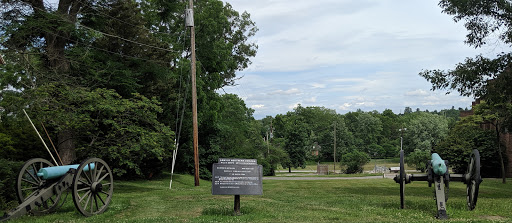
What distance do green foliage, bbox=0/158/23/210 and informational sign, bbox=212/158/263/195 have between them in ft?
16.7

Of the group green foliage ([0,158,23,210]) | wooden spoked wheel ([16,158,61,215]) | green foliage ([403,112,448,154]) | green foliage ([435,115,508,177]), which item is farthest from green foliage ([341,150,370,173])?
green foliage ([0,158,23,210])

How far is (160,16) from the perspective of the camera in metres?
32.6

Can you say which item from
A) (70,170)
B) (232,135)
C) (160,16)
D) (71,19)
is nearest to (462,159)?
(232,135)

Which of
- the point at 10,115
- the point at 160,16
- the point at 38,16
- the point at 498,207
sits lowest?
the point at 498,207

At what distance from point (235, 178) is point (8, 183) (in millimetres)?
6120

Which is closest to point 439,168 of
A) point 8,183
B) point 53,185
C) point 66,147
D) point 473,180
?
point 473,180

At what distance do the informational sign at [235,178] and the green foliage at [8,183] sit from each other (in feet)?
16.7

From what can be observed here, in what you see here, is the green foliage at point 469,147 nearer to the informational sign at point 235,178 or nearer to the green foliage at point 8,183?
the informational sign at point 235,178

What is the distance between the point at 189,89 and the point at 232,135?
11130 millimetres

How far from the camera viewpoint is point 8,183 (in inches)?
464

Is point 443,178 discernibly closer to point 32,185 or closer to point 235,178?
point 235,178

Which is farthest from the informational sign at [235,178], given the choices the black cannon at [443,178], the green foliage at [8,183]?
the green foliage at [8,183]

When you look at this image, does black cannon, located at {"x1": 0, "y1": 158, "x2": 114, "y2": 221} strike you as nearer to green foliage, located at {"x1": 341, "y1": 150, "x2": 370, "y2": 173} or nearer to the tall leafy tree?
the tall leafy tree

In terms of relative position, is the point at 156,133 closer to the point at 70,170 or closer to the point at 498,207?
the point at 70,170
